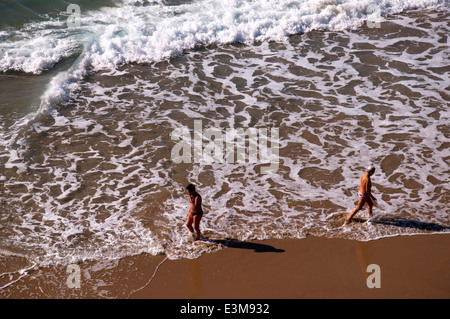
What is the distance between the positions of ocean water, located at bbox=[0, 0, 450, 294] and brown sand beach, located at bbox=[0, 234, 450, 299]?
0.31 metres

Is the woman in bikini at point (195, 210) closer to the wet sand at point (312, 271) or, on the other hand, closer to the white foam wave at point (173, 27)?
the wet sand at point (312, 271)

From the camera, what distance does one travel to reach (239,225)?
344 inches

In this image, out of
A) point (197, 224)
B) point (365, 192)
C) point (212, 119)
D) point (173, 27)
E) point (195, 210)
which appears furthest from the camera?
point (173, 27)

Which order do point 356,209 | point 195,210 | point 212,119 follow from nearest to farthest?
point 195,210 → point 356,209 → point 212,119

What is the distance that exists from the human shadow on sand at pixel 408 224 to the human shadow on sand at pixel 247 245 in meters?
2.10

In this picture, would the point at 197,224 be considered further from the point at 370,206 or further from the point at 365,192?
the point at 370,206

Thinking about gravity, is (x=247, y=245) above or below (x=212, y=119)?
below

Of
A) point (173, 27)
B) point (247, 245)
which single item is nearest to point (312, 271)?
point (247, 245)

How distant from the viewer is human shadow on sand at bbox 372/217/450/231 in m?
8.57

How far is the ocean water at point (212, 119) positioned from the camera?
8.76 meters

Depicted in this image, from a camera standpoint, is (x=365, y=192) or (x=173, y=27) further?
(x=173, y=27)

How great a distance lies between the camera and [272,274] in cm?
750

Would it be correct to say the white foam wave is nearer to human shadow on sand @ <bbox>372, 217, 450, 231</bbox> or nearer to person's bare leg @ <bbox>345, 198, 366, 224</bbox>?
person's bare leg @ <bbox>345, 198, 366, 224</bbox>

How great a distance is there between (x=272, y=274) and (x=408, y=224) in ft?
9.62
